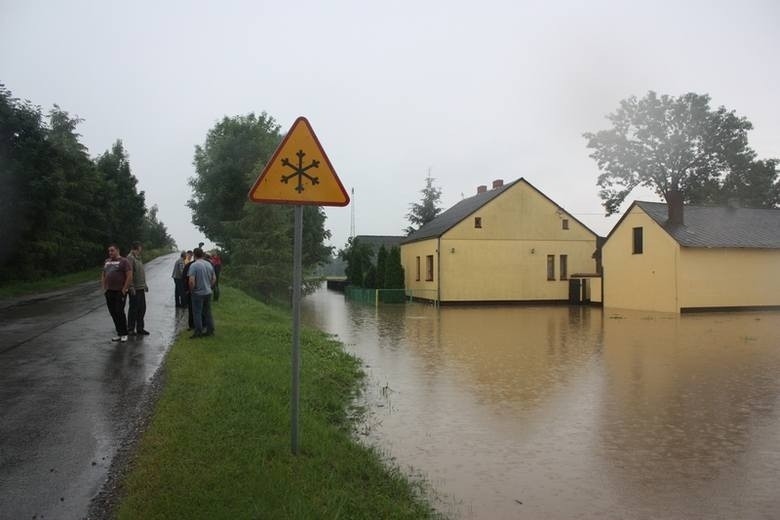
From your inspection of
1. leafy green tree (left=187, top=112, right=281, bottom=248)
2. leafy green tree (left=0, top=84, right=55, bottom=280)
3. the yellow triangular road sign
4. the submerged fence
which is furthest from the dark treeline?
the yellow triangular road sign

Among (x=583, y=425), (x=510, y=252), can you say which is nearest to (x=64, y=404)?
(x=583, y=425)

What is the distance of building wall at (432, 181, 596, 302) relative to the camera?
33.7 metres

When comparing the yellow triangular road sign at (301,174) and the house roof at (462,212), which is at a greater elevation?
the house roof at (462,212)

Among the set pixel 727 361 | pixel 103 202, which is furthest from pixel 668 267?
pixel 103 202

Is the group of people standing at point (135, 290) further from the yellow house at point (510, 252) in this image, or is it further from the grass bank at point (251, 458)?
the yellow house at point (510, 252)

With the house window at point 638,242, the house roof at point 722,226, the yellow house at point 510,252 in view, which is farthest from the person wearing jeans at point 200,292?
the house window at point 638,242

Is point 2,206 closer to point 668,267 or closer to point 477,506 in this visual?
point 477,506

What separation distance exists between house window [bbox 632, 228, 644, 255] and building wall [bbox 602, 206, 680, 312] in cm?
18

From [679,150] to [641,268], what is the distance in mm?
24145

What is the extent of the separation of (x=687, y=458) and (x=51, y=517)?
213 inches

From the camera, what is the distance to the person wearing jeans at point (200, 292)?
10.9 metres

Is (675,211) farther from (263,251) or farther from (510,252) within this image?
(263,251)

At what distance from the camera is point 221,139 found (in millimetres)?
42250

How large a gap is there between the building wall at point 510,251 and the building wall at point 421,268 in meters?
0.78
